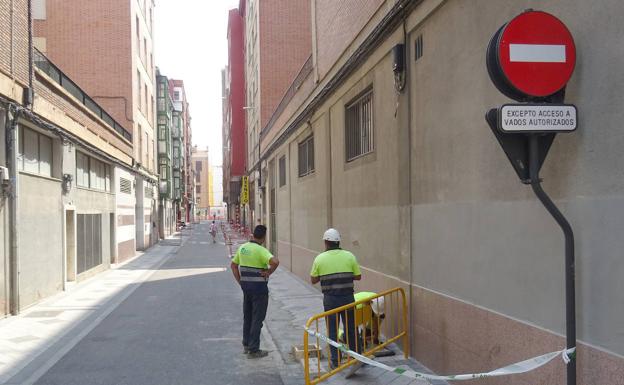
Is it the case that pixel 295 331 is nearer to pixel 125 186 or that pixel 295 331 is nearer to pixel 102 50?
pixel 125 186

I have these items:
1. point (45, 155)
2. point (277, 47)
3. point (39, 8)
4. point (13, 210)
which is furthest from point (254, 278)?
point (277, 47)

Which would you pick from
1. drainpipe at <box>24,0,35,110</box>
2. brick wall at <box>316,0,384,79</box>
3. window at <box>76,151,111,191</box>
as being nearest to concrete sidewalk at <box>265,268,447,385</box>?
brick wall at <box>316,0,384,79</box>

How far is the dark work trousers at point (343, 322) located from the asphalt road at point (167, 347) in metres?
0.84

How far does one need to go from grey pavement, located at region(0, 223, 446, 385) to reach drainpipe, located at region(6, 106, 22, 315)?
52cm

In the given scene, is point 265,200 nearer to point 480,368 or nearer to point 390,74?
point 390,74

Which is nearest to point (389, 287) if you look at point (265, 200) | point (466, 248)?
point (466, 248)

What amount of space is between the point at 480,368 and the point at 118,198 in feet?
72.8

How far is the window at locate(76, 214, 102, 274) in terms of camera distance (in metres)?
18.1

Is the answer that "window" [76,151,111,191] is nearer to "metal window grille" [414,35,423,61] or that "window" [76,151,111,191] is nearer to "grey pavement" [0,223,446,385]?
"grey pavement" [0,223,446,385]

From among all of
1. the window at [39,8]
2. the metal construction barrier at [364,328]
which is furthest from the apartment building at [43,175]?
the window at [39,8]

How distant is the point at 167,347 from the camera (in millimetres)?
8719

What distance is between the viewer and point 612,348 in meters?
3.67

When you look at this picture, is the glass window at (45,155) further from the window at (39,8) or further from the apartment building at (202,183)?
the apartment building at (202,183)

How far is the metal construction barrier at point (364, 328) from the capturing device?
670cm
